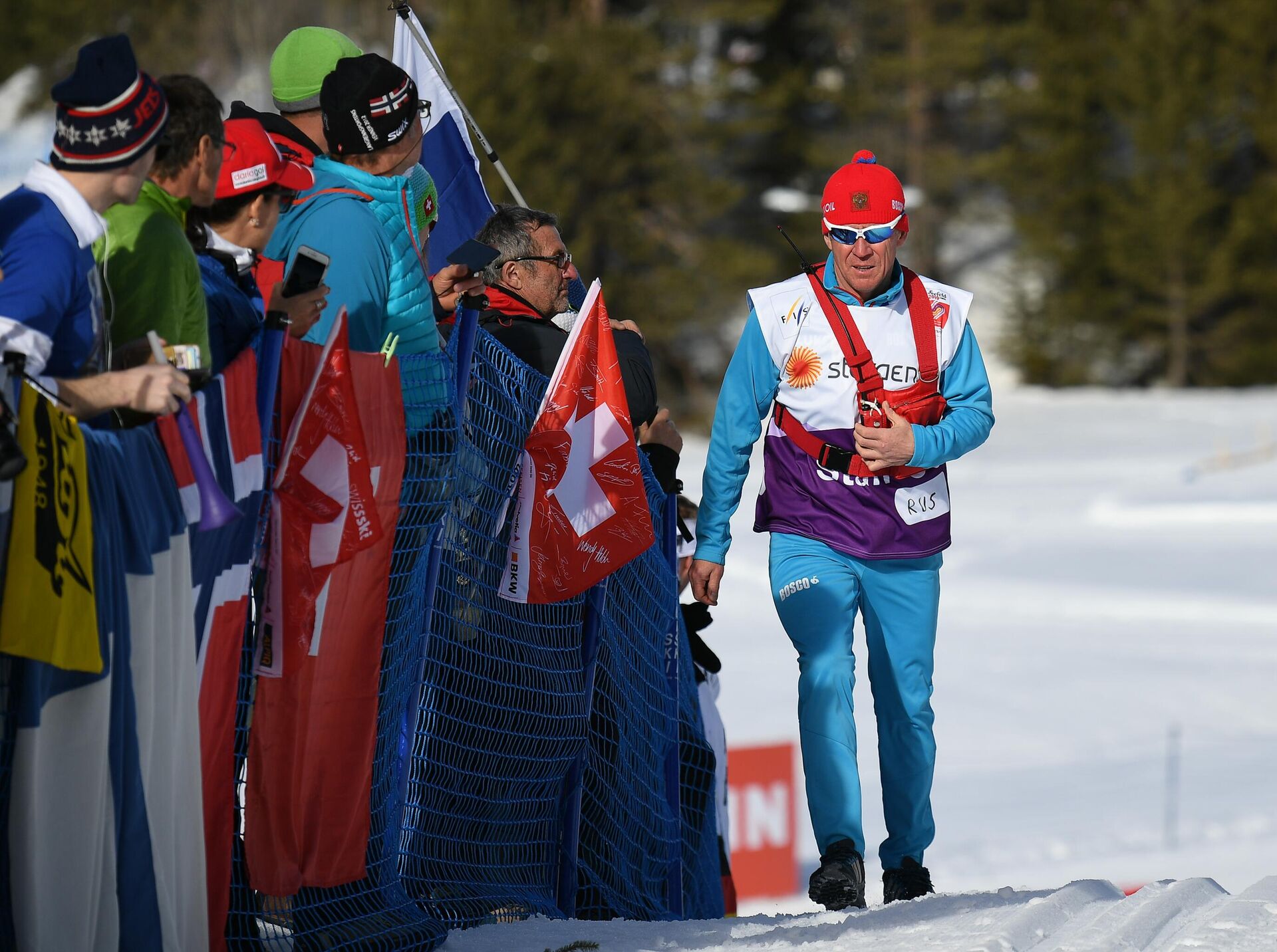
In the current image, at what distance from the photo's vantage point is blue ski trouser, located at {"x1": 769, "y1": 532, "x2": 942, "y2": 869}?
5457 mm

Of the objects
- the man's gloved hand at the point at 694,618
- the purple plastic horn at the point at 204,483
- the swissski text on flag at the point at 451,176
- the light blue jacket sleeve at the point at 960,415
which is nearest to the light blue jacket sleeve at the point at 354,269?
the purple plastic horn at the point at 204,483

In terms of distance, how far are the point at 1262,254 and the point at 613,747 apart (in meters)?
42.7

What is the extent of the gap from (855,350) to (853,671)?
0.94 meters

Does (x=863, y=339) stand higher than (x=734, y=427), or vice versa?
(x=863, y=339)

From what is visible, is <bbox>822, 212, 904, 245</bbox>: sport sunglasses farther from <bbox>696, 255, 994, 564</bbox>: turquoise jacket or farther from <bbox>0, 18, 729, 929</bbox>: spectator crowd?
<bbox>0, 18, 729, 929</bbox>: spectator crowd

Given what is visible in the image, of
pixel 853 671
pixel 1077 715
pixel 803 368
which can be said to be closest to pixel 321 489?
pixel 803 368

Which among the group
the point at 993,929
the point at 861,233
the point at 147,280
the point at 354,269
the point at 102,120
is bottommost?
the point at 993,929

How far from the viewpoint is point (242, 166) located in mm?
4273

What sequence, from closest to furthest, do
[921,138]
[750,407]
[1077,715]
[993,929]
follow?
1. [993,929]
2. [750,407]
3. [1077,715]
4. [921,138]

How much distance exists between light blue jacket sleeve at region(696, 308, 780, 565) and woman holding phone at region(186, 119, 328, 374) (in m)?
1.53

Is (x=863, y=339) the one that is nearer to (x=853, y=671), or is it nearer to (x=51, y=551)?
(x=853, y=671)

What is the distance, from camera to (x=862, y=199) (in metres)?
5.45

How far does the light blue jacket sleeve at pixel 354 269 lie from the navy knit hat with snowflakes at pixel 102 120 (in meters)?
1.01

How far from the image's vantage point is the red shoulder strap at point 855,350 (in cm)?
547
